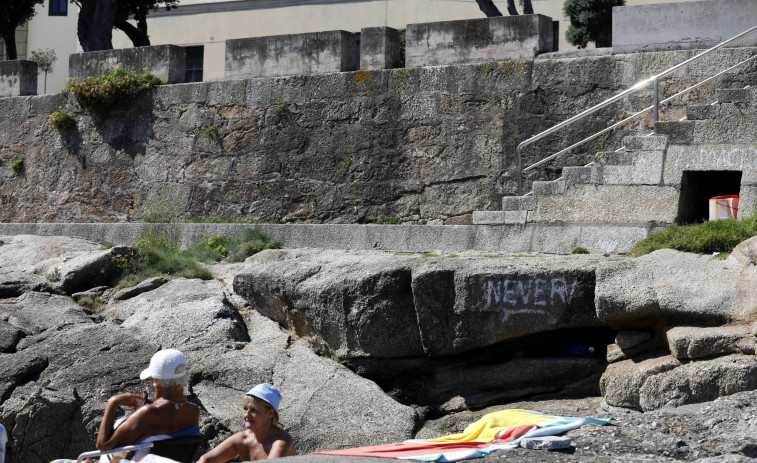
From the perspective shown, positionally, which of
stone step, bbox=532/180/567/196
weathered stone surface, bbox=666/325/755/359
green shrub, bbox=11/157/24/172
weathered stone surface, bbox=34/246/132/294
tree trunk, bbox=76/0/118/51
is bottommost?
weathered stone surface, bbox=666/325/755/359

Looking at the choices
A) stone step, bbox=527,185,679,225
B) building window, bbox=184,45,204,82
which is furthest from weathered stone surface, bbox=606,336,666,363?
building window, bbox=184,45,204,82

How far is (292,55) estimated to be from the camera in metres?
12.3

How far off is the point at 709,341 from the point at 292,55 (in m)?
7.07

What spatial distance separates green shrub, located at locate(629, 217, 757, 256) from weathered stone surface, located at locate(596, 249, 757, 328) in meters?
0.21

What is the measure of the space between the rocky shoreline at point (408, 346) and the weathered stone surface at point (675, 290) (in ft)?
0.04

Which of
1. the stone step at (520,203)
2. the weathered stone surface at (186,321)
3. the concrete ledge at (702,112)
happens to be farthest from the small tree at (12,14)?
the concrete ledge at (702,112)

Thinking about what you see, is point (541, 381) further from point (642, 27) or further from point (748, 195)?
point (642, 27)

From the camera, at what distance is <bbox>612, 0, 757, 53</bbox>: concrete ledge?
10.0 m

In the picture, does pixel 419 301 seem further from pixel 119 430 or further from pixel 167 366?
pixel 119 430

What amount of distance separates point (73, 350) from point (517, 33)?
574 centimetres

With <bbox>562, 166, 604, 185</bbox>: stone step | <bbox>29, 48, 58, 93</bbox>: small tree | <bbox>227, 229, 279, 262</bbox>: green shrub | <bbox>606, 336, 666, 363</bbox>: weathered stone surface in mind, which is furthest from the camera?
<bbox>29, 48, 58, 93</bbox>: small tree

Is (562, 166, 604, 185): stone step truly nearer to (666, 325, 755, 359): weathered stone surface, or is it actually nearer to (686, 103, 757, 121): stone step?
(686, 103, 757, 121): stone step

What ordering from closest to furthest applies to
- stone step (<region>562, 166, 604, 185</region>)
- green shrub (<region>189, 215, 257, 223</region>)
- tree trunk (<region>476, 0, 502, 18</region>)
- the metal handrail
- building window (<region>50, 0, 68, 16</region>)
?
A: stone step (<region>562, 166, 604, 185</region>)
the metal handrail
green shrub (<region>189, 215, 257, 223</region>)
tree trunk (<region>476, 0, 502, 18</region>)
building window (<region>50, 0, 68, 16</region>)

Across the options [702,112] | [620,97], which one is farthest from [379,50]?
[702,112]
